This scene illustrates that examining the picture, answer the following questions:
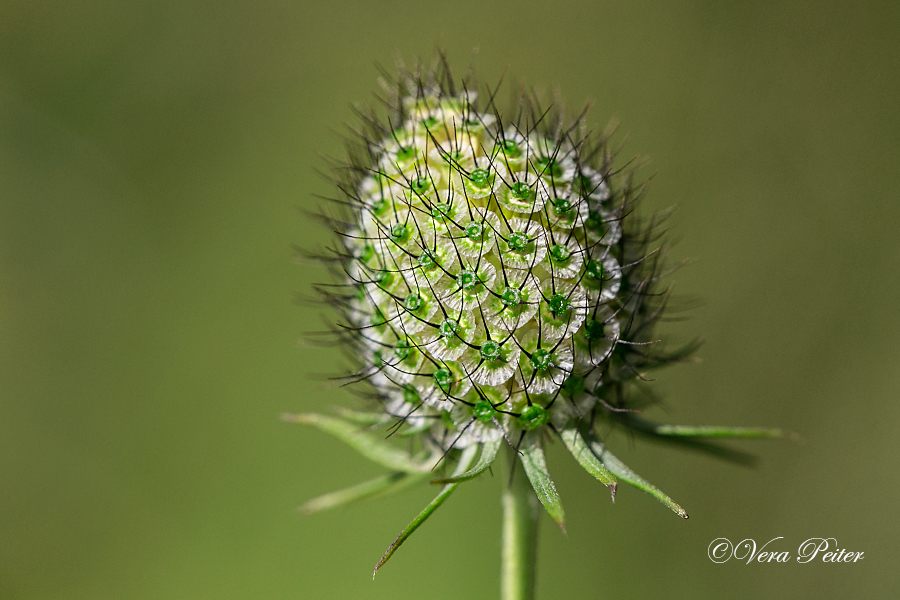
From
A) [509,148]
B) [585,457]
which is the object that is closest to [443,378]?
[585,457]

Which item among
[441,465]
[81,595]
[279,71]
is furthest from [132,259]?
[441,465]

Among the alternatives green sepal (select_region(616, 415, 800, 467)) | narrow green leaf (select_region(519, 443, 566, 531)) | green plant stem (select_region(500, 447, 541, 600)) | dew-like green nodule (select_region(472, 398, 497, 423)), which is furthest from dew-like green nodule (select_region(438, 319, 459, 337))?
green sepal (select_region(616, 415, 800, 467))

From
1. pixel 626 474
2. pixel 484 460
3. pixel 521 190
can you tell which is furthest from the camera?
pixel 521 190

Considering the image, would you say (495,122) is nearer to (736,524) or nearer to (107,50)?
(736,524)

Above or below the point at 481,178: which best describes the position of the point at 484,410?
below

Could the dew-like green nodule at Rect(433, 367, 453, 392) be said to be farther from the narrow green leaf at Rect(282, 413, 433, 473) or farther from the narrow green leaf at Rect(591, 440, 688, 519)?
the narrow green leaf at Rect(591, 440, 688, 519)

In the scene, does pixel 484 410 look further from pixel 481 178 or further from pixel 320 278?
pixel 320 278
